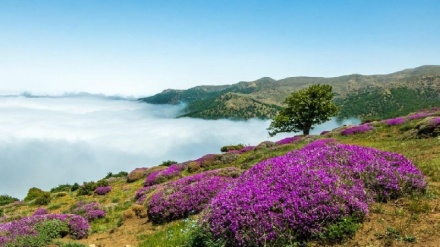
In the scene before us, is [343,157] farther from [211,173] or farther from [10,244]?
[10,244]

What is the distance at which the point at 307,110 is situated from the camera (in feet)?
180

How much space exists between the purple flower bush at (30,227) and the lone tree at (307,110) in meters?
44.1

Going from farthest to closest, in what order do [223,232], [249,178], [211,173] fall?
[211,173] < [249,178] < [223,232]

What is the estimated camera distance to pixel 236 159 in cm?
3288

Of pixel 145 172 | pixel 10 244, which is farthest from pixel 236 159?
pixel 10 244

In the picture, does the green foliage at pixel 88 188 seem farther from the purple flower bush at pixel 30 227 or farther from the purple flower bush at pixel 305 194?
the purple flower bush at pixel 305 194

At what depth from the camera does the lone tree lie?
178 feet

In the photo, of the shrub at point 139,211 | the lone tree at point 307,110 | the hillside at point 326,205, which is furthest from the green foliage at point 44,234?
the lone tree at point 307,110

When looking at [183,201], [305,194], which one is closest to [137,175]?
[183,201]

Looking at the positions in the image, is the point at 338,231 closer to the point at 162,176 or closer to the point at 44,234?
the point at 44,234

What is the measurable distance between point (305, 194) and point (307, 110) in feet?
163

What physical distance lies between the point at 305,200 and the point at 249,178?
7.52 ft

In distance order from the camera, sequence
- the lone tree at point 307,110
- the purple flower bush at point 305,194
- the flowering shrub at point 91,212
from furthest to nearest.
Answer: the lone tree at point 307,110 → the flowering shrub at point 91,212 → the purple flower bush at point 305,194

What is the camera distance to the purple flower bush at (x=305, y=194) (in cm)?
669
